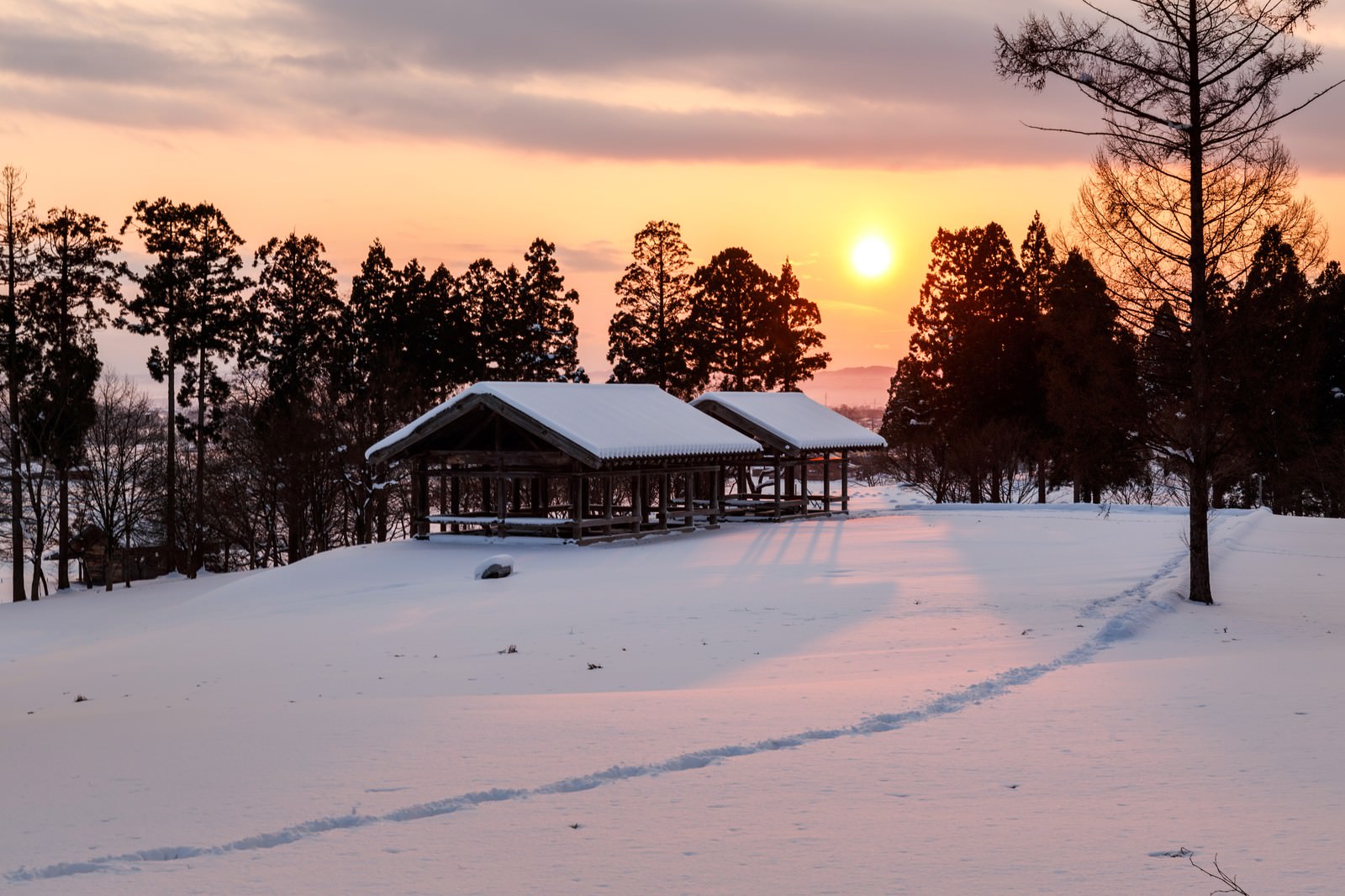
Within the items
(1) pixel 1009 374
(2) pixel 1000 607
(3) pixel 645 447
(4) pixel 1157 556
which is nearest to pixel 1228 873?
(2) pixel 1000 607

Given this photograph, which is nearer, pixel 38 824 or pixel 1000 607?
pixel 38 824

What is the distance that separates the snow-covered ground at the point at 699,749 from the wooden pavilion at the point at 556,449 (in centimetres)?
1078

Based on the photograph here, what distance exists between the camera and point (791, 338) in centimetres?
5819

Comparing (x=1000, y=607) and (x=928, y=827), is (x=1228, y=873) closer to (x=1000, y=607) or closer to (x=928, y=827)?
(x=928, y=827)

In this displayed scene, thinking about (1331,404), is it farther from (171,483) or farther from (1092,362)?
(171,483)

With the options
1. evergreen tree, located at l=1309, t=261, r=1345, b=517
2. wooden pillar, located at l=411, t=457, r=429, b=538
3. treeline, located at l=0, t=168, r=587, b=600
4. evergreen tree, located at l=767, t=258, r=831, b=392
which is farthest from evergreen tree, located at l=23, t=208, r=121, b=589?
evergreen tree, located at l=1309, t=261, r=1345, b=517

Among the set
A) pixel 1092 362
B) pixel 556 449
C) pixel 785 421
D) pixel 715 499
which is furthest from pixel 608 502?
pixel 1092 362

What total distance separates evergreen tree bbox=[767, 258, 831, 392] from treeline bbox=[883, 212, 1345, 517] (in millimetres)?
5107

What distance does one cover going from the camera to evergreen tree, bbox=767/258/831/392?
190 feet

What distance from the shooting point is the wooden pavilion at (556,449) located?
2895 cm

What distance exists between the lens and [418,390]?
4984 cm

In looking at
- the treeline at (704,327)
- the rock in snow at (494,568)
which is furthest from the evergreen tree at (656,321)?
the rock in snow at (494,568)

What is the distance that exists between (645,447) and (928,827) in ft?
78.6

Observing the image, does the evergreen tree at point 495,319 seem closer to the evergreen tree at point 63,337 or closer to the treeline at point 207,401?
the treeline at point 207,401
